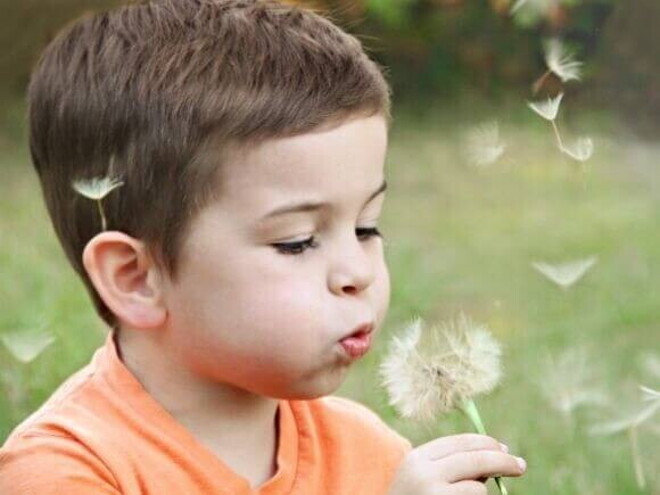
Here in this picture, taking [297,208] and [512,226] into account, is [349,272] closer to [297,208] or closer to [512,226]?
[297,208]

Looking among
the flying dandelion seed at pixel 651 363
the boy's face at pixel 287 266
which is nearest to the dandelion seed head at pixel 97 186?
the boy's face at pixel 287 266

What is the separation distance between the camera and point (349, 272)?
69.6 inches

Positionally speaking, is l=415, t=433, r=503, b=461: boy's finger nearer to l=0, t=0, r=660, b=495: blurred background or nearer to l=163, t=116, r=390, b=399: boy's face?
l=163, t=116, r=390, b=399: boy's face

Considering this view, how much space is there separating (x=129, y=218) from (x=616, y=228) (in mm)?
2285

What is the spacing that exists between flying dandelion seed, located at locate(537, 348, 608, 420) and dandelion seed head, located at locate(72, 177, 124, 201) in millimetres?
761

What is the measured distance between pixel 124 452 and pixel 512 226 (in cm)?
228

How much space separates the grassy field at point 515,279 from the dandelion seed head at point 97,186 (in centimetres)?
36

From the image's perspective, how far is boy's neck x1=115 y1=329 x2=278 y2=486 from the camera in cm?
188

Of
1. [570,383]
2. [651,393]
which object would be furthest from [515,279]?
[651,393]

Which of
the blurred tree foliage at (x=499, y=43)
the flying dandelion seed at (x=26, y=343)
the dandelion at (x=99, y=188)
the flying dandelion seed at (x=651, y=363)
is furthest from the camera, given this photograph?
the blurred tree foliage at (x=499, y=43)

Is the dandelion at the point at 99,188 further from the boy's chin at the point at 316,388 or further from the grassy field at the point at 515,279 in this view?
the grassy field at the point at 515,279

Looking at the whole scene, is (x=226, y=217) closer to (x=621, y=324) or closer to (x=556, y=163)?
(x=621, y=324)

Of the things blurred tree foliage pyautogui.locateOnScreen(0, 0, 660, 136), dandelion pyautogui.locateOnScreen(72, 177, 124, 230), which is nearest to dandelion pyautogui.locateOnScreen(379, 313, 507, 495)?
dandelion pyautogui.locateOnScreen(72, 177, 124, 230)

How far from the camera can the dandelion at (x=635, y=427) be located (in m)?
2.48
